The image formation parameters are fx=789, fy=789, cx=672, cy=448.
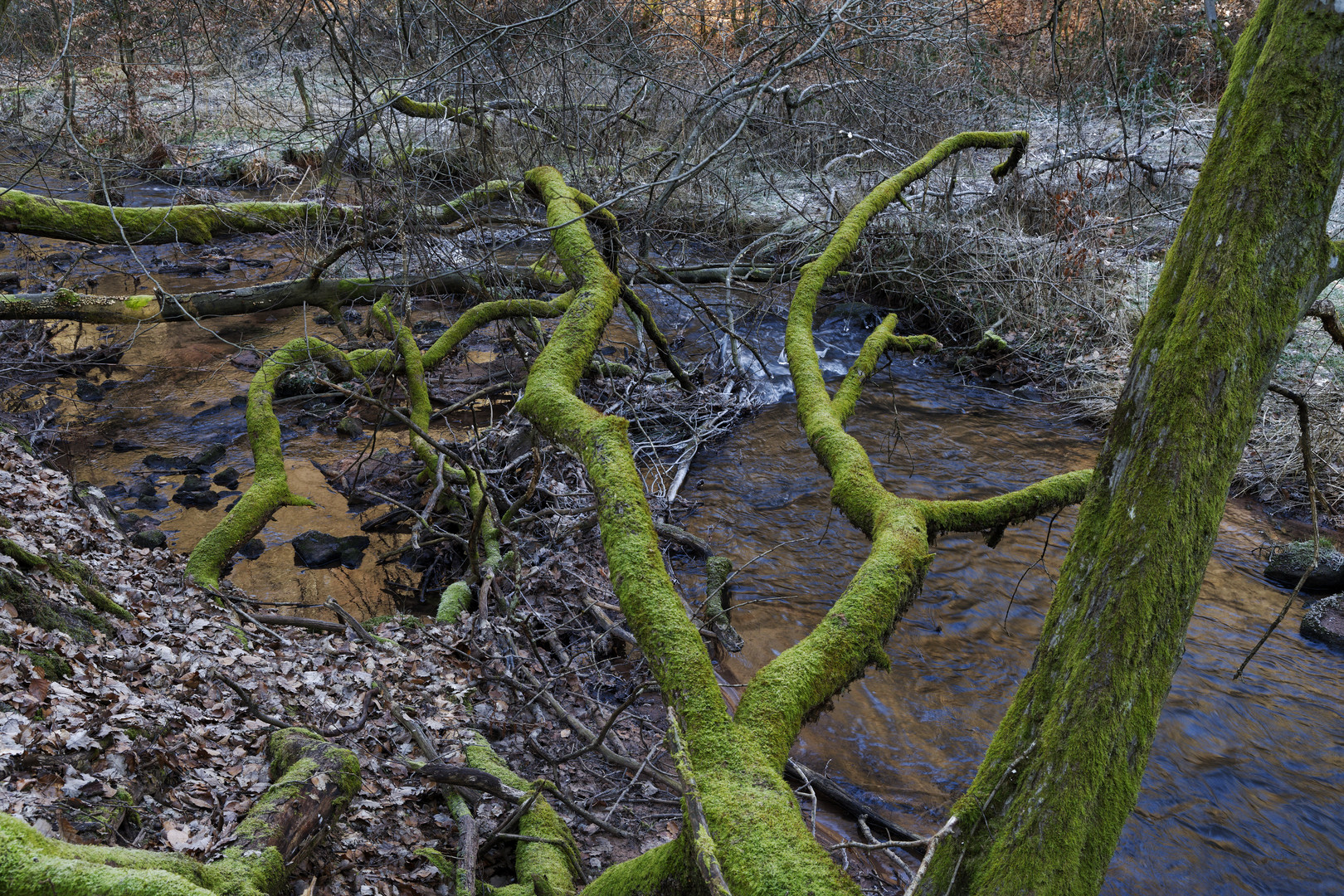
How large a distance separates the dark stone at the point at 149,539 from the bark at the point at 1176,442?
642cm

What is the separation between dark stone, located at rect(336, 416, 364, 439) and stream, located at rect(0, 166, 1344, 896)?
0.16m

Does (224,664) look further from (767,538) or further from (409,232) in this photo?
(767,538)

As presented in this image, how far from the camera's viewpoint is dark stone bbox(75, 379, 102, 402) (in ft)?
29.4

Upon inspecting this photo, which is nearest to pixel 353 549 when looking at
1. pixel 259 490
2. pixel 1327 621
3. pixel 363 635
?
pixel 259 490

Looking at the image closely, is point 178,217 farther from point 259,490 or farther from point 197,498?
point 259,490

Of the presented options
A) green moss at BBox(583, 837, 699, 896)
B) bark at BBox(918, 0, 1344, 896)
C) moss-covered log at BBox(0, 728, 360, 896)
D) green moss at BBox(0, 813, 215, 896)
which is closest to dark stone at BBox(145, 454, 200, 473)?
moss-covered log at BBox(0, 728, 360, 896)

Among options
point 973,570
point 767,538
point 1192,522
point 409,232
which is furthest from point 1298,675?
point 409,232

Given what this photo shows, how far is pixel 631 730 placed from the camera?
184 inches

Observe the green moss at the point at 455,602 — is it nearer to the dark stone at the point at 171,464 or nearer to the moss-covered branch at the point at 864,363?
the moss-covered branch at the point at 864,363

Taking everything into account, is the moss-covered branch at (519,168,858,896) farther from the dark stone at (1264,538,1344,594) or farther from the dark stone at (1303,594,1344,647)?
the dark stone at (1264,538,1344,594)

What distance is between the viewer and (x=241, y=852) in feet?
8.16

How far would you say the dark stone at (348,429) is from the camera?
868cm

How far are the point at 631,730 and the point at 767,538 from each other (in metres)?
3.00

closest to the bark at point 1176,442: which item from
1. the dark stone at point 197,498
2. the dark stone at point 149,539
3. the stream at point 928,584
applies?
the stream at point 928,584
